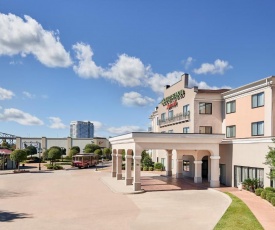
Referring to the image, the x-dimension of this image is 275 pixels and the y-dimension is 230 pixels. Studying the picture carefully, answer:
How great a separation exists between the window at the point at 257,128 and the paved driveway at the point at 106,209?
8.14m

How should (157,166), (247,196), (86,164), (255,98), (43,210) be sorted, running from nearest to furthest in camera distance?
(43,210)
(247,196)
(255,98)
(157,166)
(86,164)

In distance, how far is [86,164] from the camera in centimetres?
6712

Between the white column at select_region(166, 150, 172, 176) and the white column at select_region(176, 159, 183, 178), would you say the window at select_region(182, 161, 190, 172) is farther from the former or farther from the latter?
the white column at select_region(166, 150, 172, 176)

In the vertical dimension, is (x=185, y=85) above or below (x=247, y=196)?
above

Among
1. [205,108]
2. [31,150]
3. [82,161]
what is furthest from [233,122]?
[31,150]

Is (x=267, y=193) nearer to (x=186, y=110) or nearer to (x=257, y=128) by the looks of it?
(x=257, y=128)

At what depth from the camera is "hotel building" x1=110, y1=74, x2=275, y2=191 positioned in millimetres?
31469

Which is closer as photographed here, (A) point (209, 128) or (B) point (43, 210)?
(B) point (43, 210)

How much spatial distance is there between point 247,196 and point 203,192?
15.1 feet

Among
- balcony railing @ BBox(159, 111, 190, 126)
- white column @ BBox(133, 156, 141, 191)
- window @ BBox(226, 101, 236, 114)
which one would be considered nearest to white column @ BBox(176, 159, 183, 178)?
balcony railing @ BBox(159, 111, 190, 126)

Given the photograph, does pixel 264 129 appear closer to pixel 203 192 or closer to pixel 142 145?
pixel 203 192

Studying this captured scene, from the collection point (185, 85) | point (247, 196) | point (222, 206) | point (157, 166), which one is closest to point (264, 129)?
point (247, 196)

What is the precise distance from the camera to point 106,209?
75.1ft

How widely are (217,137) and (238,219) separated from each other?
15.9 meters
